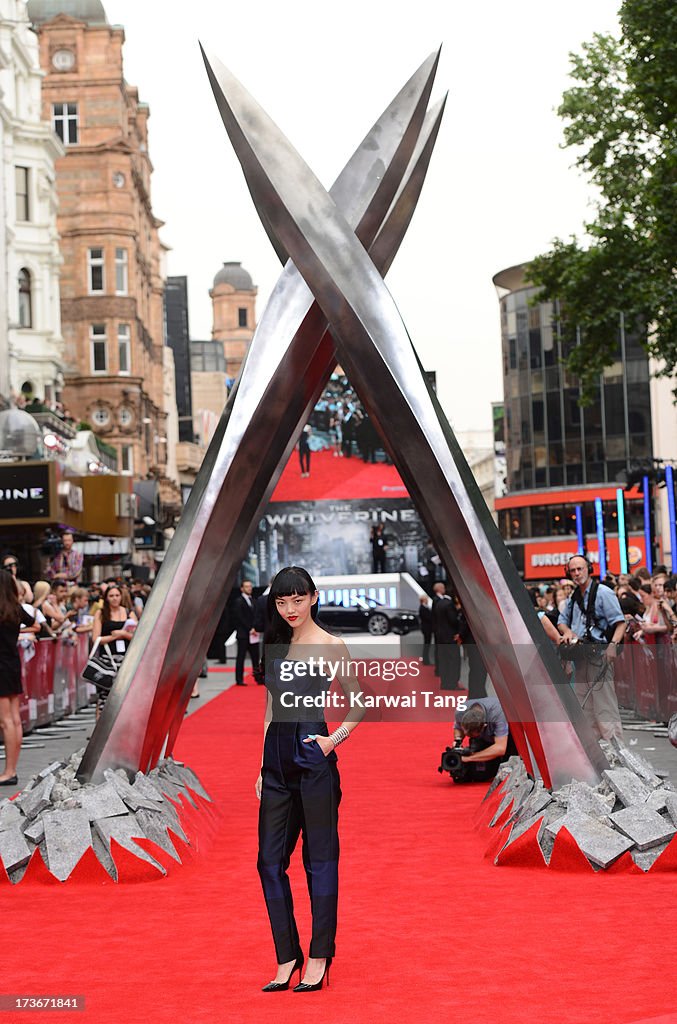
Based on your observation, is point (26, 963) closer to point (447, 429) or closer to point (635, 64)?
point (447, 429)

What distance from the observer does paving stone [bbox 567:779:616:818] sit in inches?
347

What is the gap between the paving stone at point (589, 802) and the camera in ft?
28.9

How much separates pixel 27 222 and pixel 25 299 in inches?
92.6

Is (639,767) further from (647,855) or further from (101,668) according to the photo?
(101,668)

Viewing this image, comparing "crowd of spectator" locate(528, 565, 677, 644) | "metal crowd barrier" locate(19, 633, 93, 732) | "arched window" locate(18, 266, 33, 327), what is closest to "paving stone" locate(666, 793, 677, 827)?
"crowd of spectator" locate(528, 565, 677, 644)

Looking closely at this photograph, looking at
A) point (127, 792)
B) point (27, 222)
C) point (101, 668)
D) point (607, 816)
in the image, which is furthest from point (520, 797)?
point (27, 222)

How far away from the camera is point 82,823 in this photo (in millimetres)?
8852

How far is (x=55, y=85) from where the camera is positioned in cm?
6656

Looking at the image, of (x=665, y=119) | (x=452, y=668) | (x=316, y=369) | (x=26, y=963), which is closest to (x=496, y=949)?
(x=26, y=963)

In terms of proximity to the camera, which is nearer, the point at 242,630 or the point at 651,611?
the point at 651,611

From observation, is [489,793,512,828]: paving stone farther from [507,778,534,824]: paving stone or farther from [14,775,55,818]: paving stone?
[14,775,55,818]: paving stone

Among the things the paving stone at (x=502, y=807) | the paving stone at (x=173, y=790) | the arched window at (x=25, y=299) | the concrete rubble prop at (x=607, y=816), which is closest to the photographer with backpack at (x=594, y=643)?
the paving stone at (x=502, y=807)

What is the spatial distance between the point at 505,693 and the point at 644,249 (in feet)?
61.9

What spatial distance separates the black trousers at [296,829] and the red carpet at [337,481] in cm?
4205
